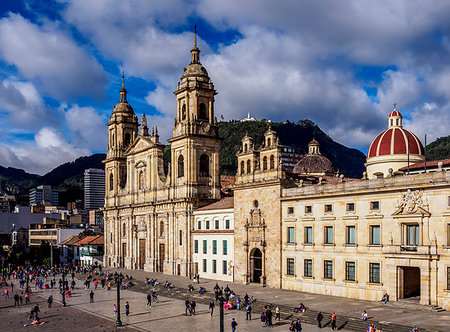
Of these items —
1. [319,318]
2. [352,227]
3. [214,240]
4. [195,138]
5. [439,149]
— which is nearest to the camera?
[319,318]

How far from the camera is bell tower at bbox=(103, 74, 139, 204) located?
93.1m

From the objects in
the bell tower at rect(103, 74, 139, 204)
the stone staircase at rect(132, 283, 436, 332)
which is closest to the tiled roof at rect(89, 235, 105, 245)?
the bell tower at rect(103, 74, 139, 204)

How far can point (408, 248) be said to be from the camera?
1597 inches

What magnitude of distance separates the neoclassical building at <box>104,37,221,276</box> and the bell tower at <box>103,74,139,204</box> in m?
2.72


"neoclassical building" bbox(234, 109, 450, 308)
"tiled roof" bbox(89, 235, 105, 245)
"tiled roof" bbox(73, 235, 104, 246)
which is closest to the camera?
"neoclassical building" bbox(234, 109, 450, 308)

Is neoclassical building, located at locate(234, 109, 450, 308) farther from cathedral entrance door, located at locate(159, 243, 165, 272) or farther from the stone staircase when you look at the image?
cathedral entrance door, located at locate(159, 243, 165, 272)

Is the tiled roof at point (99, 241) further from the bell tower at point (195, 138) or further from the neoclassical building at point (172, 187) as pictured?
the bell tower at point (195, 138)

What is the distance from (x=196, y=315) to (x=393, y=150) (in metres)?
29.3

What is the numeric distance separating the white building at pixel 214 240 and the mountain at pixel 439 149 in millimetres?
73006

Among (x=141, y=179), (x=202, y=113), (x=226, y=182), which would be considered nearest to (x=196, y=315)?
(x=202, y=113)

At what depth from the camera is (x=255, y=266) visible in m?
56.7

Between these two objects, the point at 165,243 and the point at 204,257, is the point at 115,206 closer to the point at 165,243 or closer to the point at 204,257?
the point at 165,243

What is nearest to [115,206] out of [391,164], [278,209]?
[278,209]

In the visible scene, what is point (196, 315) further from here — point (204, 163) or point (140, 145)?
point (140, 145)
